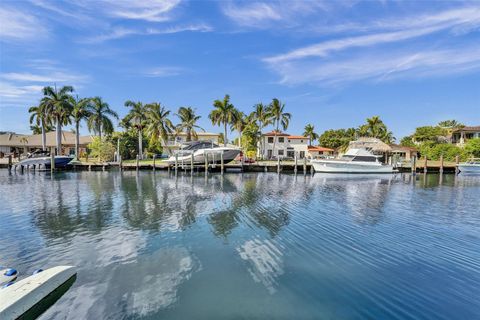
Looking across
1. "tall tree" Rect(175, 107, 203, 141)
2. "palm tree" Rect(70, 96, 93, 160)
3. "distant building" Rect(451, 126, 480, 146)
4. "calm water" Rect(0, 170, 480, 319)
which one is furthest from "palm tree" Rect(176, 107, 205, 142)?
"distant building" Rect(451, 126, 480, 146)

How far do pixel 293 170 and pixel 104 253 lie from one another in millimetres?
36439

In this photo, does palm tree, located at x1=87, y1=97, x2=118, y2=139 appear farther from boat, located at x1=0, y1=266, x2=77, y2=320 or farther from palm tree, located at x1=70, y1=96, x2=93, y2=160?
boat, located at x1=0, y1=266, x2=77, y2=320

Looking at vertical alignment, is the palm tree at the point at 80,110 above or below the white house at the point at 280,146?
above

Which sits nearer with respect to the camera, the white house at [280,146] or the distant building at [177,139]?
the distant building at [177,139]

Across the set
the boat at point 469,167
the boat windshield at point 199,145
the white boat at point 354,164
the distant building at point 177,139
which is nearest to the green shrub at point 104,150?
the distant building at point 177,139

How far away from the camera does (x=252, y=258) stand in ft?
30.5

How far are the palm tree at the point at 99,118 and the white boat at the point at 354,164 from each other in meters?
38.7

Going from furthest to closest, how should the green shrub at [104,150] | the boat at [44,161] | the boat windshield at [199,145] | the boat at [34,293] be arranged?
the green shrub at [104,150], the boat at [44,161], the boat windshield at [199,145], the boat at [34,293]

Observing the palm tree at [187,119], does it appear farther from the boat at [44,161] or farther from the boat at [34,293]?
the boat at [34,293]

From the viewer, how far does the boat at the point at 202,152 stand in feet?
132

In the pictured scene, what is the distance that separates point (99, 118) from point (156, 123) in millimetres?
10671

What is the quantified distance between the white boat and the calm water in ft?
74.7

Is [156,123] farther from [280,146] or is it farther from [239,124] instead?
[280,146]

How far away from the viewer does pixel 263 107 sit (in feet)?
203
